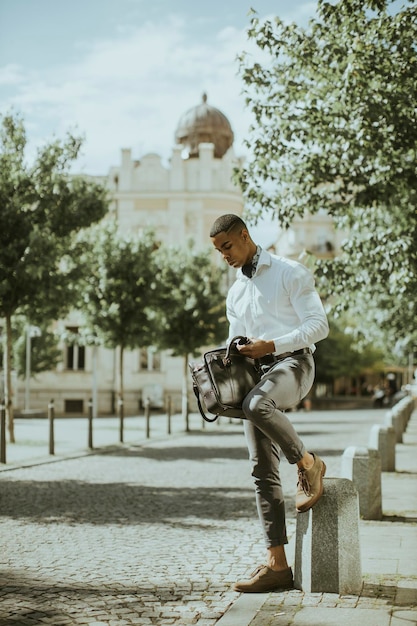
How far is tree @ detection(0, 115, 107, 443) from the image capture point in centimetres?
1786

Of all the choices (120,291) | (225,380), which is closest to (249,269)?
(225,380)

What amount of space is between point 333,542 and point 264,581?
0.45 metres

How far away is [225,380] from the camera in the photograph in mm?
5020

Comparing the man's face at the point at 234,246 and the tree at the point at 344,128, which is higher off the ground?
the tree at the point at 344,128

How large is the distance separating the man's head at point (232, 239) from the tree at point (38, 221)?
1253cm

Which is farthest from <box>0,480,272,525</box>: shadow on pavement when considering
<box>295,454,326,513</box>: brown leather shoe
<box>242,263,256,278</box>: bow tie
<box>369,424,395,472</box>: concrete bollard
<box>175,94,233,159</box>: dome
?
<box>175,94,233,159</box>: dome

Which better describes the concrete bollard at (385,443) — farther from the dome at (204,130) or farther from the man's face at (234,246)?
the dome at (204,130)

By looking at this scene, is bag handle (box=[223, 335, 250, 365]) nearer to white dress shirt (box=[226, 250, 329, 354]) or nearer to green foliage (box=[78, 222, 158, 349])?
white dress shirt (box=[226, 250, 329, 354])

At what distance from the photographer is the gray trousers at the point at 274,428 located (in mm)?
4871

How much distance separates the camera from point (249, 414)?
4875mm

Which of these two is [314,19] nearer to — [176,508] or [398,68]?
[398,68]

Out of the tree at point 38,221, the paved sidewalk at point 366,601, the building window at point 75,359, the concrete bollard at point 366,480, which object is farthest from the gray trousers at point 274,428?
the building window at point 75,359

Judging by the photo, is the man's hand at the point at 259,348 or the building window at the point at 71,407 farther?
the building window at the point at 71,407

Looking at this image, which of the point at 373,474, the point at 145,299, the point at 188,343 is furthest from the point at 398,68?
the point at 188,343
